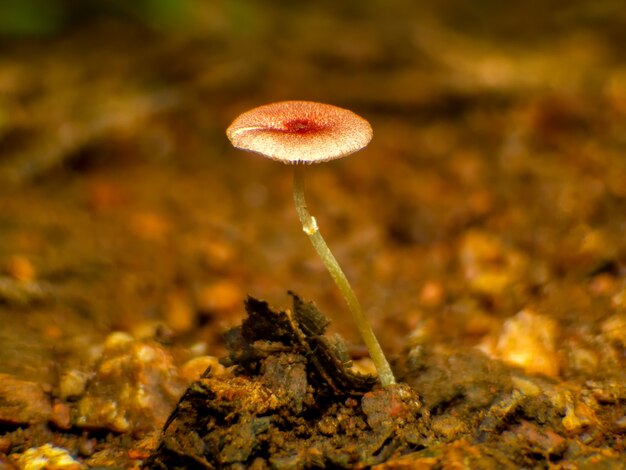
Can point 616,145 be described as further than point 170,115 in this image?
No

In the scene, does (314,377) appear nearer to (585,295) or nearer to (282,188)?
(585,295)

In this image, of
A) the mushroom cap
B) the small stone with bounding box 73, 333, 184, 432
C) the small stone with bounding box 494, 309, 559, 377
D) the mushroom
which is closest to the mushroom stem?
the mushroom

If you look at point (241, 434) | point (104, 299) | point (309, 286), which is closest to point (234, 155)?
point (309, 286)

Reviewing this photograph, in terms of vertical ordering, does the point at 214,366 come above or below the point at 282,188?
below

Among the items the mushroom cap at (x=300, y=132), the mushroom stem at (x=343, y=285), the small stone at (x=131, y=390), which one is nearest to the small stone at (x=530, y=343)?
the mushroom stem at (x=343, y=285)

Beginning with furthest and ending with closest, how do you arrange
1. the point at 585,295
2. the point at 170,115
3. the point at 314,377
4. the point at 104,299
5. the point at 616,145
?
the point at 170,115 → the point at 616,145 → the point at 104,299 → the point at 585,295 → the point at 314,377

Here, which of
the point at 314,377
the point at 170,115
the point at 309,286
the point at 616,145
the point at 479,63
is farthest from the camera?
the point at 479,63

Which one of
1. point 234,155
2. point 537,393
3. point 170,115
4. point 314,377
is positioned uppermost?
point 170,115
